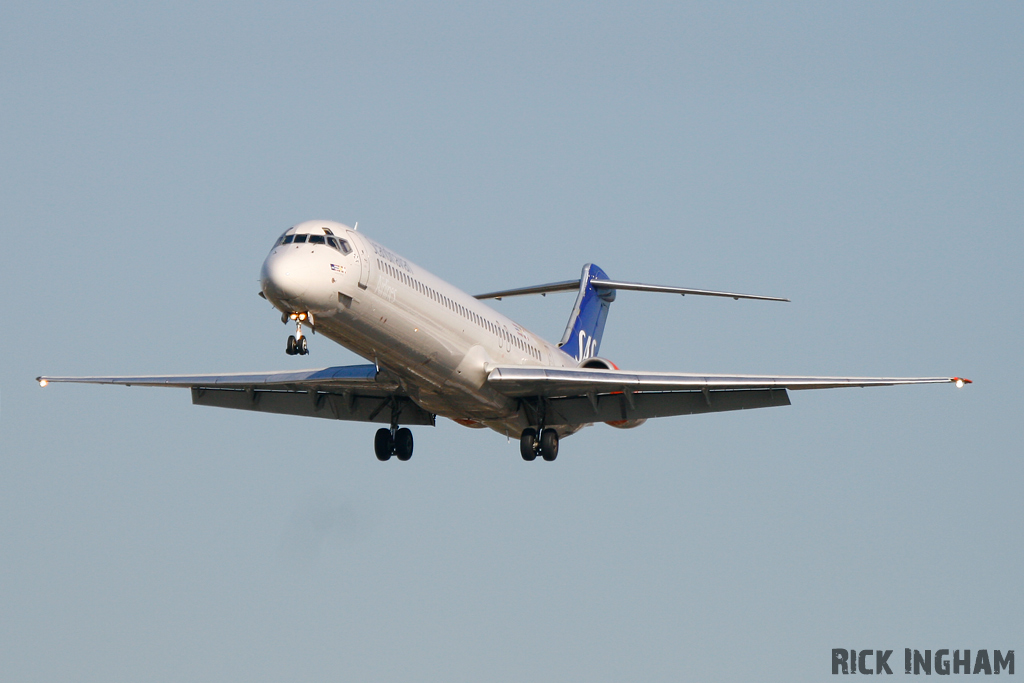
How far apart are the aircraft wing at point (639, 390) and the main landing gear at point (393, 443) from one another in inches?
115

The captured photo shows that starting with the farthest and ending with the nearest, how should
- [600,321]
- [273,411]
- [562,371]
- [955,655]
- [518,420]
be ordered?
[600,321]
[273,411]
[518,420]
[562,371]
[955,655]

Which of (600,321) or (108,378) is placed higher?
(600,321)

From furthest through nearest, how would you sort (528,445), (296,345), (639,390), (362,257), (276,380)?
(276,380), (528,445), (639,390), (362,257), (296,345)

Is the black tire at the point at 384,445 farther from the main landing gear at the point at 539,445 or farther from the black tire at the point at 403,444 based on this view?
the main landing gear at the point at 539,445

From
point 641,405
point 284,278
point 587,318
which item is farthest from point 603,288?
point 284,278

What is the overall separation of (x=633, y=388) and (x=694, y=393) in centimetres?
141

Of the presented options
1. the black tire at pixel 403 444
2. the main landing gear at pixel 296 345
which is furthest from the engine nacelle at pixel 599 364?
the main landing gear at pixel 296 345

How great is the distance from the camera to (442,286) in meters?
29.3

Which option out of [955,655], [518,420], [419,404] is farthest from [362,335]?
[955,655]

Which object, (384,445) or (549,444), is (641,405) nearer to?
(549,444)

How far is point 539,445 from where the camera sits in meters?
31.8

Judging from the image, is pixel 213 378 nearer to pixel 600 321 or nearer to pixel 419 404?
pixel 419 404

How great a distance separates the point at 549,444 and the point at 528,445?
0.45 m

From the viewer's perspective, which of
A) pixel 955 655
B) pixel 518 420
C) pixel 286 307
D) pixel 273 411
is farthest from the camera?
pixel 273 411
